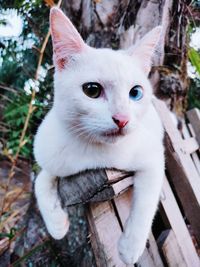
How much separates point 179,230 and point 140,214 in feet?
1.32

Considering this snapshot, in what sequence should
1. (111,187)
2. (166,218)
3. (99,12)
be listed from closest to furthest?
(111,187), (166,218), (99,12)

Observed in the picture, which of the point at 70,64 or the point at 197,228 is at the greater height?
the point at 70,64

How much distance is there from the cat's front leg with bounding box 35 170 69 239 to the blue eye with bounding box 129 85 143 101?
1.23ft

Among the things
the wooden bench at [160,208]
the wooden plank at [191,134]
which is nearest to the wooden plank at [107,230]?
the wooden bench at [160,208]

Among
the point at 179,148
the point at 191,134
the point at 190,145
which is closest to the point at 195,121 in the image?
the point at 191,134

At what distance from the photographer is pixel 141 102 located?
2.93 ft

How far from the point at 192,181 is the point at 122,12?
0.85 metres

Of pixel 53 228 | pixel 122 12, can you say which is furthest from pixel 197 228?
pixel 122 12

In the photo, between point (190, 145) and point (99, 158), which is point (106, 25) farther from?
point (99, 158)

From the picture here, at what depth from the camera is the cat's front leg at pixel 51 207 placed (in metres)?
1.00

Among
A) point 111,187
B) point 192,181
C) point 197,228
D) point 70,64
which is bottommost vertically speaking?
point 197,228

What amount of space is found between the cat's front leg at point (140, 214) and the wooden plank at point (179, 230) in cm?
31

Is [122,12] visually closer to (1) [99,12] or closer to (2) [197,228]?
(1) [99,12]

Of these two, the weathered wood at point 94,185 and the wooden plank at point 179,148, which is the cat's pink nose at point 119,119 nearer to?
the weathered wood at point 94,185
